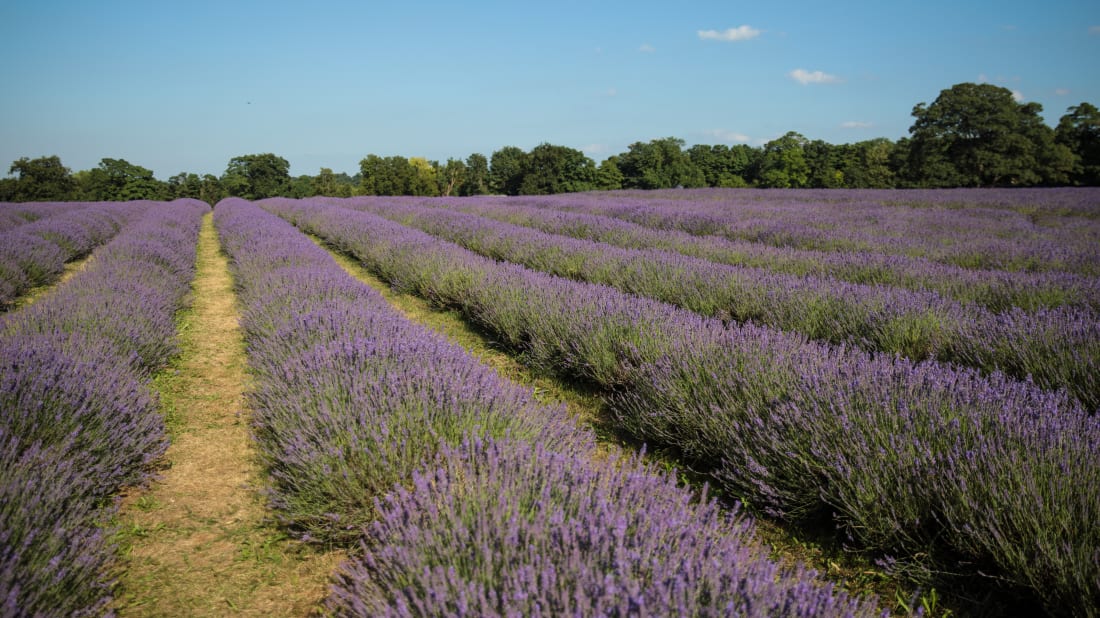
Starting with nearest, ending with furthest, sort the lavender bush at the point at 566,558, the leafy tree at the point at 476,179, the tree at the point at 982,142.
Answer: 1. the lavender bush at the point at 566,558
2. the tree at the point at 982,142
3. the leafy tree at the point at 476,179

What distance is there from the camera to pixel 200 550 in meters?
1.90

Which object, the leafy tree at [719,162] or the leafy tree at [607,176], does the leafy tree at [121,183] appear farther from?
the leafy tree at [719,162]

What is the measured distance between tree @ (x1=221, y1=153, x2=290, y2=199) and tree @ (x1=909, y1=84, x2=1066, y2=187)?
57.5m

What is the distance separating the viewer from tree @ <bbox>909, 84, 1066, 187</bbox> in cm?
2964

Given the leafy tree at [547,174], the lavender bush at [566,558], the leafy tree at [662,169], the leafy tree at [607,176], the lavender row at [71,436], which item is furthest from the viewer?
the leafy tree at [607,176]

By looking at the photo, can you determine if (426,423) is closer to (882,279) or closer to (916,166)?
(882,279)

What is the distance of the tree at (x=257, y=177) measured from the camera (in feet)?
177

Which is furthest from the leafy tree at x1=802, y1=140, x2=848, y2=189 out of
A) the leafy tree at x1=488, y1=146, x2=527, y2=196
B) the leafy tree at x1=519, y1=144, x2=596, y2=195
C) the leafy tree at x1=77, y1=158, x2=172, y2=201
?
the leafy tree at x1=77, y1=158, x2=172, y2=201

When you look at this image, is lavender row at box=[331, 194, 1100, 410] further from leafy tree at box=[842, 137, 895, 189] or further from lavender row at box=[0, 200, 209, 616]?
leafy tree at box=[842, 137, 895, 189]

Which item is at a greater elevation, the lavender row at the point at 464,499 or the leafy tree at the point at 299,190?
the leafy tree at the point at 299,190

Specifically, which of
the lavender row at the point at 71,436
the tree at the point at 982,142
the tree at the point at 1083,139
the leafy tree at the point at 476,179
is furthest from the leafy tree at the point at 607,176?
the lavender row at the point at 71,436

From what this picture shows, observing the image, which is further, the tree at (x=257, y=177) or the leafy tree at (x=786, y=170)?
the tree at (x=257, y=177)

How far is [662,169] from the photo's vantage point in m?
50.4

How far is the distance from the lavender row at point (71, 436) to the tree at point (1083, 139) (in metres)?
43.7
